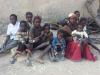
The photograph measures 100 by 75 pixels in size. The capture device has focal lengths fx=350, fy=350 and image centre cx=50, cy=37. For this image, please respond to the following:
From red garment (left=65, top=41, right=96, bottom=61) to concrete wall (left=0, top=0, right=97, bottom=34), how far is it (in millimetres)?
1326

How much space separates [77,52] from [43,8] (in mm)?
1618

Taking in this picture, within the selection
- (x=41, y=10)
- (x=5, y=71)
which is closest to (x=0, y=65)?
(x=5, y=71)

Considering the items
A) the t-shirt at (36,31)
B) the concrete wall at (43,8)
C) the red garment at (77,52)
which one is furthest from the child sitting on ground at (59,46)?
the concrete wall at (43,8)

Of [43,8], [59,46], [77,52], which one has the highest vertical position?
[43,8]

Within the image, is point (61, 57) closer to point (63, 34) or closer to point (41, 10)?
point (63, 34)

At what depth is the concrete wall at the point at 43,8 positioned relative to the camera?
6961 millimetres

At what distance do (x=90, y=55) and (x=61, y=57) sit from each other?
1.59 feet

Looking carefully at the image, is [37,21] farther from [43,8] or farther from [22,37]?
[43,8]

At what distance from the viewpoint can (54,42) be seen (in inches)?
231

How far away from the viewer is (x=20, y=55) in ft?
19.4

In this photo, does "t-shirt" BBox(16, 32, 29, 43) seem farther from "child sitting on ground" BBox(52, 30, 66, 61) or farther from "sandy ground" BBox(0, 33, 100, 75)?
"child sitting on ground" BBox(52, 30, 66, 61)

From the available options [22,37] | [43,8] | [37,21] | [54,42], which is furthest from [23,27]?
[43,8]

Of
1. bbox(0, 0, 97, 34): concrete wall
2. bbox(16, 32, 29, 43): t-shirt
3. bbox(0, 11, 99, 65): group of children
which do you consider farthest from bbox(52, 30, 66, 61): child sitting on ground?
bbox(0, 0, 97, 34): concrete wall

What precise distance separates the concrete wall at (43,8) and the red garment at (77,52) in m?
1.33
